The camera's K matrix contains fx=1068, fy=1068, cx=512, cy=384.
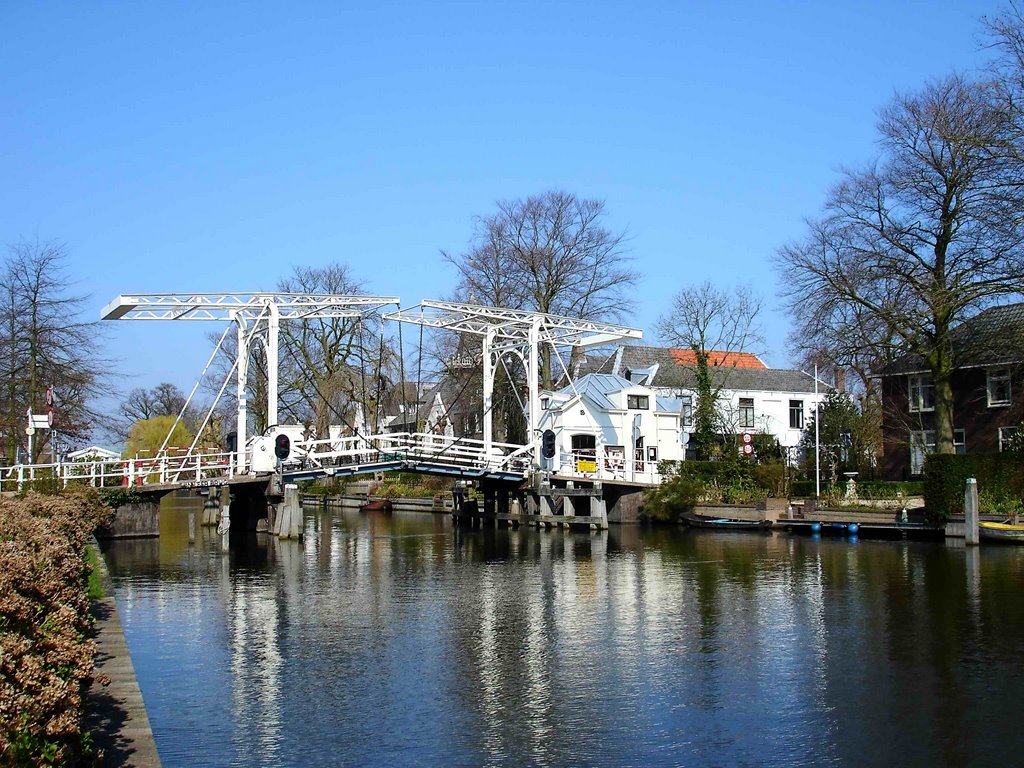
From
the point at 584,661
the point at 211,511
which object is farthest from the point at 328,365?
the point at 584,661

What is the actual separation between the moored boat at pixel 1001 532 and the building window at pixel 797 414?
29.4m

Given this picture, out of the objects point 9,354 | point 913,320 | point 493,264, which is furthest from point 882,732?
point 493,264

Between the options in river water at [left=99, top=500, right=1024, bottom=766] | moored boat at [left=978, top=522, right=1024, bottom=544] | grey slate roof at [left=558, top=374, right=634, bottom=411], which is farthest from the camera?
grey slate roof at [left=558, top=374, right=634, bottom=411]

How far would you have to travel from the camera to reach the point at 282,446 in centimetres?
3036

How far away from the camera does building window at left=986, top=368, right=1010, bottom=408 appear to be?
3819 centimetres

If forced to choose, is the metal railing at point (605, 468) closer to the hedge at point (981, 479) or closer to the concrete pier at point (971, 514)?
the hedge at point (981, 479)

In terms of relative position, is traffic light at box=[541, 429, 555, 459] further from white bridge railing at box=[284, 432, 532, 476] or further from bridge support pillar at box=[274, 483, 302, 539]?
bridge support pillar at box=[274, 483, 302, 539]

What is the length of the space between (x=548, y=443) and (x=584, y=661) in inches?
918

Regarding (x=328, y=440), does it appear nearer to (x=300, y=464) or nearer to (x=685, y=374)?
(x=300, y=464)

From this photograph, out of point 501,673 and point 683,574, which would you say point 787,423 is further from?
point 501,673

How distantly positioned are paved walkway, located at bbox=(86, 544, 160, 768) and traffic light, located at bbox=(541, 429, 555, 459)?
85.0 ft

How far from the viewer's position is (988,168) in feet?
94.2

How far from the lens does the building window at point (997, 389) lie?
38188mm

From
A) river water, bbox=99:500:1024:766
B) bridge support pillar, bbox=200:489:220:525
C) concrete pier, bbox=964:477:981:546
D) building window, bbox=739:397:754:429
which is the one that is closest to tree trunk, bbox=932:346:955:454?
concrete pier, bbox=964:477:981:546
